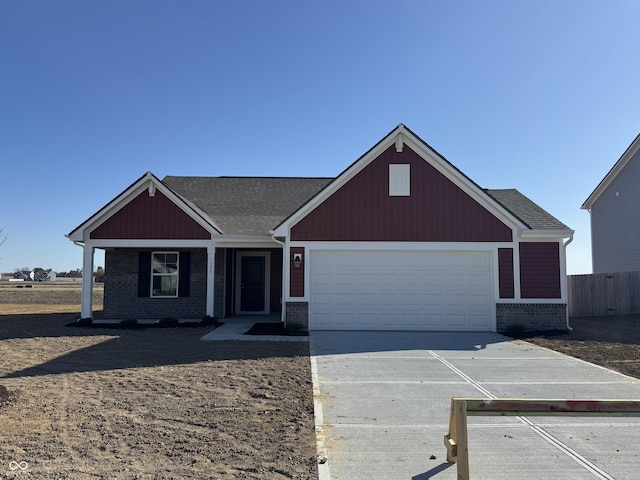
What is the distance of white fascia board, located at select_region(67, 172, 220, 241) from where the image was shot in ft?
48.1

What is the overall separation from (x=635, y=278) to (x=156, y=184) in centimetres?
1849

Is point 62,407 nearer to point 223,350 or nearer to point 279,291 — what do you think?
point 223,350

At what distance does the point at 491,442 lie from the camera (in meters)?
4.96

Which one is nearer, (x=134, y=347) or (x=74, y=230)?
(x=134, y=347)

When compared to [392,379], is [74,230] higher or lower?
higher

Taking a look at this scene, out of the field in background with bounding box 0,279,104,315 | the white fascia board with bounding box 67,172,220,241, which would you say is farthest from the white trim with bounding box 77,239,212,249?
the field in background with bounding box 0,279,104,315

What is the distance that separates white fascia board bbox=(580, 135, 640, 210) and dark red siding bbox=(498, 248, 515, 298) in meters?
13.3

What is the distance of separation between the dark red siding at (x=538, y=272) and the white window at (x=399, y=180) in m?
3.77

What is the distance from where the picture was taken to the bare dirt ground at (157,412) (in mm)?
4285

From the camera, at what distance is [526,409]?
3855 millimetres

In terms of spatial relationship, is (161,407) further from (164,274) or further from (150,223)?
(164,274)

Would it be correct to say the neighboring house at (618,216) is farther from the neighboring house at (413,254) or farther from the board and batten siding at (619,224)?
the neighboring house at (413,254)

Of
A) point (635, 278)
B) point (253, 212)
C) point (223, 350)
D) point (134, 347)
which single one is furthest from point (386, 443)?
point (635, 278)

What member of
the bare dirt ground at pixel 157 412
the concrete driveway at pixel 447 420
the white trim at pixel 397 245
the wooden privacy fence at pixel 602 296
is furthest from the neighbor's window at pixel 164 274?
the wooden privacy fence at pixel 602 296
